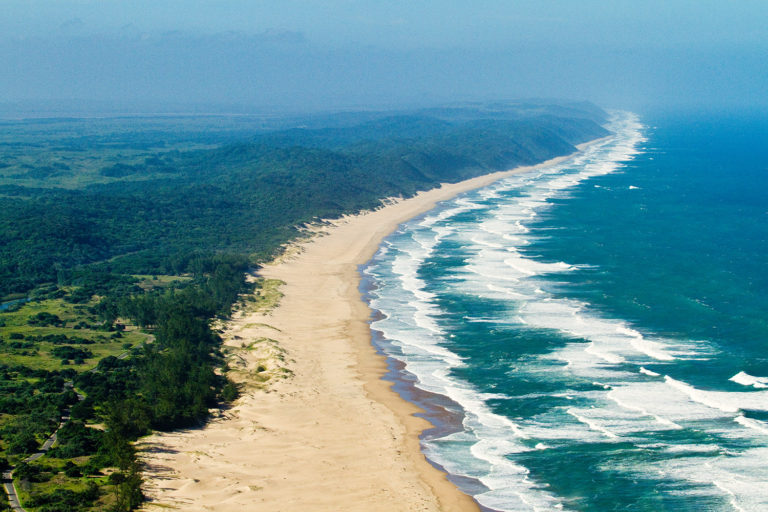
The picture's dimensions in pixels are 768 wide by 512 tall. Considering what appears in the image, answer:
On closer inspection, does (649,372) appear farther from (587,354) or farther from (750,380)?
(750,380)

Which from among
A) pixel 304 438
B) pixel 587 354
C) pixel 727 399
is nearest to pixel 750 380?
pixel 727 399

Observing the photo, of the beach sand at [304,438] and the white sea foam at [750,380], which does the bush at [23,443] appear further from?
the white sea foam at [750,380]

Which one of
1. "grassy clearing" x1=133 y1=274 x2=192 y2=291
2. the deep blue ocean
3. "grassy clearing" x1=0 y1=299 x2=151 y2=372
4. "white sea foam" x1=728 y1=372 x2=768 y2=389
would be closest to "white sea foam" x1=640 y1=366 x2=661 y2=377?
the deep blue ocean

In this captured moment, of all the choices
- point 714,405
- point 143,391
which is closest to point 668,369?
point 714,405

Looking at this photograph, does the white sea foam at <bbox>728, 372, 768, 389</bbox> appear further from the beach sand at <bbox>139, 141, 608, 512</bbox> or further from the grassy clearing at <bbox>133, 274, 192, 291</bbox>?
the grassy clearing at <bbox>133, 274, 192, 291</bbox>

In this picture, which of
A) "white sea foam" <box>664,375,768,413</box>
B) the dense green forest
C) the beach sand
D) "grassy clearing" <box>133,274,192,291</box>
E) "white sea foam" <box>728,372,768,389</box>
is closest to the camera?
the beach sand

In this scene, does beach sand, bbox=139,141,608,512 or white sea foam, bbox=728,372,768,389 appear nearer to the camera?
beach sand, bbox=139,141,608,512

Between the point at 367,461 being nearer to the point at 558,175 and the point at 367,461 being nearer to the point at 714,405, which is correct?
the point at 714,405
